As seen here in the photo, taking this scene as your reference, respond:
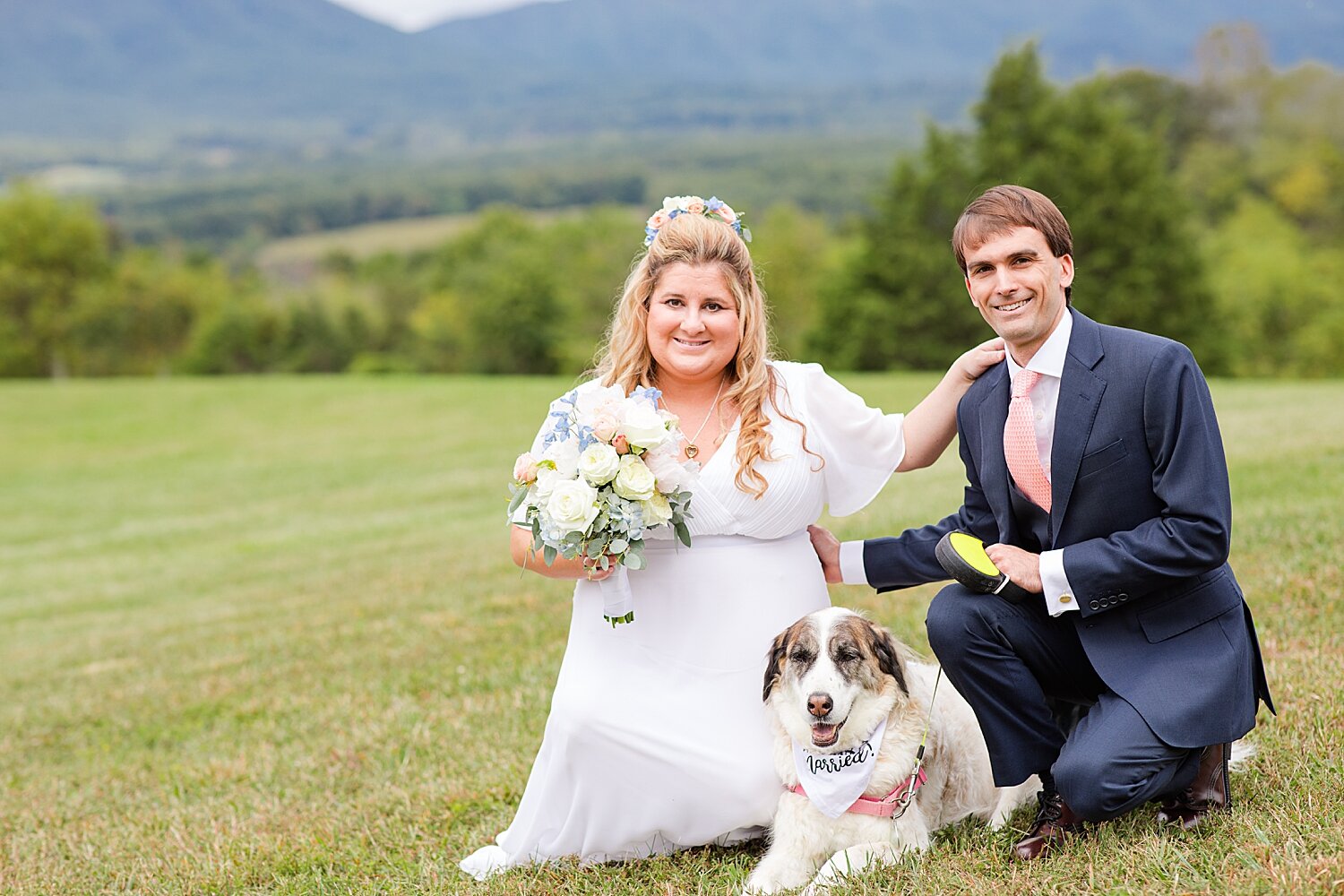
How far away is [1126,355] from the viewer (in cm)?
388

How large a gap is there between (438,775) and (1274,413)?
567 inches

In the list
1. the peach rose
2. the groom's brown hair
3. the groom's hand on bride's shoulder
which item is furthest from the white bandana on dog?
the groom's brown hair

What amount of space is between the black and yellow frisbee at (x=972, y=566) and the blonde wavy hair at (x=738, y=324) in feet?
2.89

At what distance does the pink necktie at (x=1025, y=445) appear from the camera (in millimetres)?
4082

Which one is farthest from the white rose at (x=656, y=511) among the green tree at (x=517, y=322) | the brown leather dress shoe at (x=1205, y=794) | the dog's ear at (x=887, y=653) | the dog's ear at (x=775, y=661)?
the green tree at (x=517, y=322)

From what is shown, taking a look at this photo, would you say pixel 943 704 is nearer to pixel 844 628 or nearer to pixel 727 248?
pixel 844 628

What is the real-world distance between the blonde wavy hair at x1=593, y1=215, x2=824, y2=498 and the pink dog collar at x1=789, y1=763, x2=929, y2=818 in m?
1.30

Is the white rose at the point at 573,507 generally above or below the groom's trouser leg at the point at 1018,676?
above

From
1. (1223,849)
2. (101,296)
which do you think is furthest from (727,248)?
(101,296)

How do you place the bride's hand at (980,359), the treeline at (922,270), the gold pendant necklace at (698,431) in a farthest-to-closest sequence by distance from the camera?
the treeline at (922,270) → the gold pendant necklace at (698,431) → the bride's hand at (980,359)

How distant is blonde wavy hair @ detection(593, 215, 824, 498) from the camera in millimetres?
4758

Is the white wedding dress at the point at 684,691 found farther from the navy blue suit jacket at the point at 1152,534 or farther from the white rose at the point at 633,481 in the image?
the navy blue suit jacket at the point at 1152,534

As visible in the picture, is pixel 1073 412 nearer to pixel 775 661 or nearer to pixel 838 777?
pixel 775 661

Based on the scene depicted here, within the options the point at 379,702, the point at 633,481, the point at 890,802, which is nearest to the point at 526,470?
the point at 633,481
